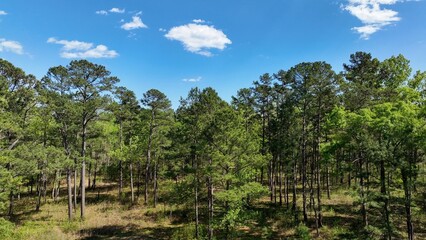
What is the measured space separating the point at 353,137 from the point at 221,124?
8.74m

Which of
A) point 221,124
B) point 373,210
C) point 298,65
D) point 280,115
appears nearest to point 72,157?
point 221,124

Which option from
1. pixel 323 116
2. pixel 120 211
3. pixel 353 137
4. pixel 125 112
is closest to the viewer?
pixel 353 137

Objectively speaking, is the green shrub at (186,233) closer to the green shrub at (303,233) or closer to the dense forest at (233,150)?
the dense forest at (233,150)

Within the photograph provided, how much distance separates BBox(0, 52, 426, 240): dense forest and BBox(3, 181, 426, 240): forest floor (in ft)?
0.38

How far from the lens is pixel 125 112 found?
35.8 m

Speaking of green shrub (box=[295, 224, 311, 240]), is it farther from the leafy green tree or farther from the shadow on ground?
the leafy green tree

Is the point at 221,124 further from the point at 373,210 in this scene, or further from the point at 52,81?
the point at 373,210

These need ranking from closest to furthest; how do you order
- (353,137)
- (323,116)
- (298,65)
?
(353,137)
(298,65)
(323,116)

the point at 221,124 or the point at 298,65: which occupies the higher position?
the point at 298,65

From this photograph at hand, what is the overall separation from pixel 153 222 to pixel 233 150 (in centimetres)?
1353

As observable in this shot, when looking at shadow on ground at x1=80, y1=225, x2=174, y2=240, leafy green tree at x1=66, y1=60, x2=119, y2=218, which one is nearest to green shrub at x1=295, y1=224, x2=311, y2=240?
shadow on ground at x1=80, y1=225, x2=174, y2=240

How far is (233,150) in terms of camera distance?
21266 millimetres

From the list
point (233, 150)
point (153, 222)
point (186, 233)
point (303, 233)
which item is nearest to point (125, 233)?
point (153, 222)

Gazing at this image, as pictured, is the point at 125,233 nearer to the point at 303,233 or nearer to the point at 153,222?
the point at 153,222
